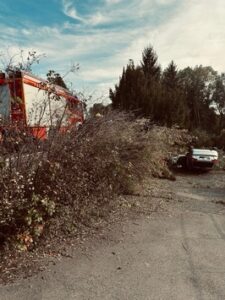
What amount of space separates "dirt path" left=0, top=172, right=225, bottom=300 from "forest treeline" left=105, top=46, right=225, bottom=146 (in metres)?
6.76

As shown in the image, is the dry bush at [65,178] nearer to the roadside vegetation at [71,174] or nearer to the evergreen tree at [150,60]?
the roadside vegetation at [71,174]

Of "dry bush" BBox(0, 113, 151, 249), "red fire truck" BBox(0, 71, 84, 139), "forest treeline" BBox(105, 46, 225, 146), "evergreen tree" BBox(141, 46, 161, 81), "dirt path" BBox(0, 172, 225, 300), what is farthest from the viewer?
"evergreen tree" BBox(141, 46, 161, 81)

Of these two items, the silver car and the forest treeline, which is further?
the forest treeline

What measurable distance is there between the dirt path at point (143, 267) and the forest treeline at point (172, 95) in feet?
22.2

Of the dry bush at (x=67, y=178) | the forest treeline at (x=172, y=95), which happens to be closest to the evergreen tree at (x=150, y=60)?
the forest treeline at (x=172, y=95)

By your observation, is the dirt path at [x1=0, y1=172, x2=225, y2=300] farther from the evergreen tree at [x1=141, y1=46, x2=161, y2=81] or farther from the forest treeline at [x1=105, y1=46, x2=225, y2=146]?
the evergreen tree at [x1=141, y1=46, x2=161, y2=81]

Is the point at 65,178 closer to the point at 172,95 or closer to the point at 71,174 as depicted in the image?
the point at 71,174

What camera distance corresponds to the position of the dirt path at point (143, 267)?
4488mm

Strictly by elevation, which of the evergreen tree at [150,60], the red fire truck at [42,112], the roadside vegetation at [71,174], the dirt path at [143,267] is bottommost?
the dirt path at [143,267]

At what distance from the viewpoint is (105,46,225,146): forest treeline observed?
23016 mm

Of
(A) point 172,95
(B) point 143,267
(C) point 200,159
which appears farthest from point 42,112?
(A) point 172,95

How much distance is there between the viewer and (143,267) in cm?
525

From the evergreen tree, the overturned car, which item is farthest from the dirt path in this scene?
the evergreen tree

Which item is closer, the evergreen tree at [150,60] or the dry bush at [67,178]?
the dry bush at [67,178]
